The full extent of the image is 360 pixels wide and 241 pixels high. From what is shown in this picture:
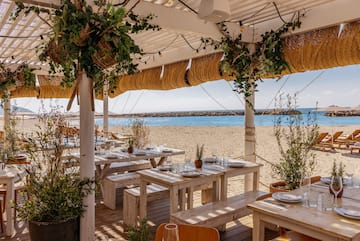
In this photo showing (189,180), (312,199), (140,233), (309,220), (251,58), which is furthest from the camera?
(251,58)

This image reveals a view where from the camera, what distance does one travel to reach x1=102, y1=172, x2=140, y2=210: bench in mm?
4477

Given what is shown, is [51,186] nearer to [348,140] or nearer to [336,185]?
[336,185]

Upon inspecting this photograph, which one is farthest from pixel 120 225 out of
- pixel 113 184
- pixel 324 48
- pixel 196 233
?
pixel 324 48

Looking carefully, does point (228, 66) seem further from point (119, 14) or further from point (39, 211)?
point (39, 211)

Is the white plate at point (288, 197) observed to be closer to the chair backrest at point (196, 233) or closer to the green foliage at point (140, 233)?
the chair backrest at point (196, 233)

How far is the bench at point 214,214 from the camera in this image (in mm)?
2928

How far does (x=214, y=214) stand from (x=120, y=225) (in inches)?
58.5

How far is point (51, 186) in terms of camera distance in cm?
255

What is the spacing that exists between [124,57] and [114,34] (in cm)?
17

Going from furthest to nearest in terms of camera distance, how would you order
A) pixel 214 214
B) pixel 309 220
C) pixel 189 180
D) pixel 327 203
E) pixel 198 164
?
pixel 198 164 < pixel 189 180 < pixel 214 214 < pixel 327 203 < pixel 309 220

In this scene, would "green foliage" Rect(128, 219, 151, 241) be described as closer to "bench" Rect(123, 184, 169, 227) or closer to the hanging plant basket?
the hanging plant basket

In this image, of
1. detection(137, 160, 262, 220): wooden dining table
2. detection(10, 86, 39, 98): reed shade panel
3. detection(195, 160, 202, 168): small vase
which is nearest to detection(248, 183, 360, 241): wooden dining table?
detection(137, 160, 262, 220): wooden dining table

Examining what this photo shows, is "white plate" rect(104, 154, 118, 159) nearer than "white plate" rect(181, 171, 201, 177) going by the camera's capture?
No

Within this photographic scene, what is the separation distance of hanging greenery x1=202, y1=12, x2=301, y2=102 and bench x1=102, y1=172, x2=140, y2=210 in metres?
2.10
